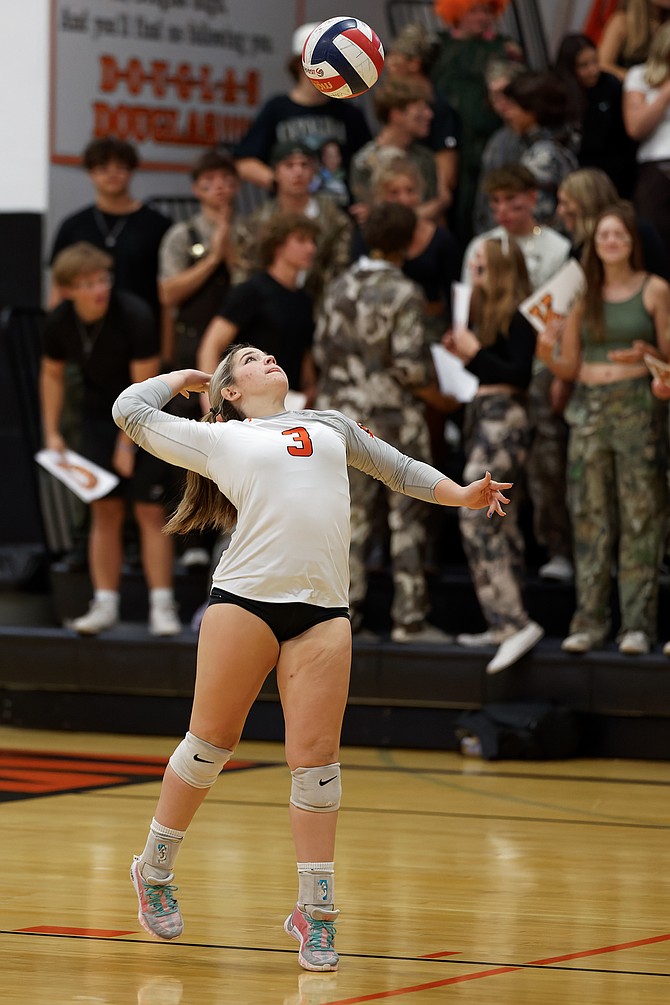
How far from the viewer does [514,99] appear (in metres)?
9.73

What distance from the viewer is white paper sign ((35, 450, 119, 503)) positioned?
911cm

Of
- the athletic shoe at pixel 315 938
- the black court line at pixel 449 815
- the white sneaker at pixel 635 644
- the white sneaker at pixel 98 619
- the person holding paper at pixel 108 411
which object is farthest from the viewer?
the white sneaker at pixel 98 619

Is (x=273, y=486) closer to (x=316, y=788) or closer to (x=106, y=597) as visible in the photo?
(x=316, y=788)

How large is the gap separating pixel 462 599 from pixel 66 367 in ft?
8.89

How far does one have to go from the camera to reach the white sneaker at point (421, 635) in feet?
29.7

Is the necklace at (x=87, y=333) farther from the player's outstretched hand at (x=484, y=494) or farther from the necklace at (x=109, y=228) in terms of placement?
the player's outstretched hand at (x=484, y=494)

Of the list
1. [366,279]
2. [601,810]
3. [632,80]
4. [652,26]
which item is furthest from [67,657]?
[652,26]

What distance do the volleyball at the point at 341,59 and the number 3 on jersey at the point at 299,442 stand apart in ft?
7.44

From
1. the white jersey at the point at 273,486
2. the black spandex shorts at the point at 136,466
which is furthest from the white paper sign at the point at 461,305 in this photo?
the white jersey at the point at 273,486

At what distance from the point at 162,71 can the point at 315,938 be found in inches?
332

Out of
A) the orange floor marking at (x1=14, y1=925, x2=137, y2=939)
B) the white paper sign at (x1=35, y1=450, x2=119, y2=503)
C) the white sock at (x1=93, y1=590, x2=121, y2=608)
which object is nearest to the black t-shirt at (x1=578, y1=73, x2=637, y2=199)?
the white paper sign at (x1=35, y1=450, x2=119, y2=503)

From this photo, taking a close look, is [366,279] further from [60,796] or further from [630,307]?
[60,796]

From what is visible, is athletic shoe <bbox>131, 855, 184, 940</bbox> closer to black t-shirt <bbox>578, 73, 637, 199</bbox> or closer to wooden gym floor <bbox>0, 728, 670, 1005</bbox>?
wooden gym floor <bbox>0, 728, 670, 1005</bbox>

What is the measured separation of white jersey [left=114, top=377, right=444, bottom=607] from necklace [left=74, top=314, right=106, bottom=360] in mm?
4498
